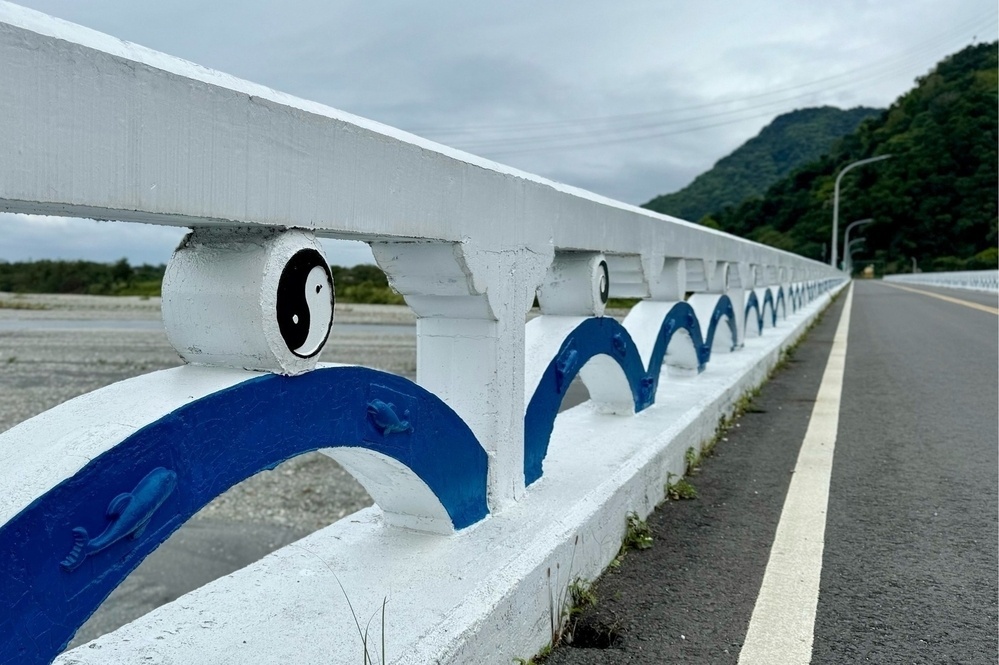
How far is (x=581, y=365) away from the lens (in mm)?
3215

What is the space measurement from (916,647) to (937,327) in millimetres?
13295

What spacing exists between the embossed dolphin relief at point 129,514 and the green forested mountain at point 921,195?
85.0 meters

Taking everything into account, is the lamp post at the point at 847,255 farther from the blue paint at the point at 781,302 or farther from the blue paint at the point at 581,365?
the blue paint at the point at 581,365

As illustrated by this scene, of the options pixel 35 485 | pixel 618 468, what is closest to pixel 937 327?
pixel 618 468

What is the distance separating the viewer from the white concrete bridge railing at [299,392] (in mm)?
1198

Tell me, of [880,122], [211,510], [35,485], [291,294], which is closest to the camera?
[35,485]

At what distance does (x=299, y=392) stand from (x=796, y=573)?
1911 mm

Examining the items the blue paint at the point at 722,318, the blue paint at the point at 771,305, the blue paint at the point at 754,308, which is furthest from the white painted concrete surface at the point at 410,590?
the blue paint at the point at 771,305

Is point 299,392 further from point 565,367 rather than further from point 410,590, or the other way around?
point 565,367

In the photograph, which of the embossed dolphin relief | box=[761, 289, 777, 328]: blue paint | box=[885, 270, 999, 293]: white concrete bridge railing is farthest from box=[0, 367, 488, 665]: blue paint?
box=[885, 270, 999, 293]: white concrete bridge railing

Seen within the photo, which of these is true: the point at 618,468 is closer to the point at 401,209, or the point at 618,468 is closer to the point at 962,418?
the point at 401,209

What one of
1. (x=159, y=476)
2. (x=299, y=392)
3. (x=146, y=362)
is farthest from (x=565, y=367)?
(x=146, y=362)

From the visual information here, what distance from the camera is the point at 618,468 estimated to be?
3031 mm

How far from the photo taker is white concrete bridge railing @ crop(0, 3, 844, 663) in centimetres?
120
